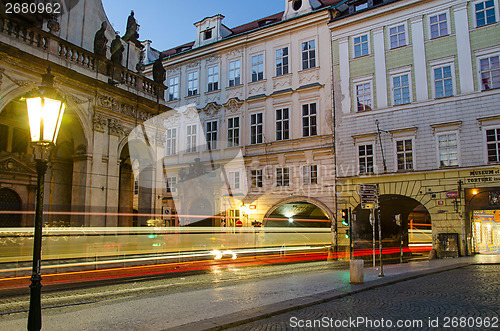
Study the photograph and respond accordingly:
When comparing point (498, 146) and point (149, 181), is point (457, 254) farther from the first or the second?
point (149, 181)

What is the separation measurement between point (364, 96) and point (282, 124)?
664 centimetres

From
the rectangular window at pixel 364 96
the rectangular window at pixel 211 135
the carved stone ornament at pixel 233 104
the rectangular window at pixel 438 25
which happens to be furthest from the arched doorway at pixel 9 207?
the rectangular window at pixel 438 25

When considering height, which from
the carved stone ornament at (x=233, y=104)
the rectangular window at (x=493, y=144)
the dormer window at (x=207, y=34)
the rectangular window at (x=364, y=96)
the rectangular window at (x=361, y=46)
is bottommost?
the rectangular window at (x=493, y=144)

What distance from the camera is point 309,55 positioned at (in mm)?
32562

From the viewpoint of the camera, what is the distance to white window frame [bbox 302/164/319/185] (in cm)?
3103

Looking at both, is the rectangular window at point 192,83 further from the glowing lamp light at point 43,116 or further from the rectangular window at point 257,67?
the glowing lamp light at point 43,116

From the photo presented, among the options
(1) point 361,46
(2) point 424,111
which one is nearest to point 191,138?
(1) point 361,46

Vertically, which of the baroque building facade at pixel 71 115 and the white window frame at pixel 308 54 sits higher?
the white window frame at pixel 308 54

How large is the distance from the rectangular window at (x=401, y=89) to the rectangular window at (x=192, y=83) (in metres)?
17.8

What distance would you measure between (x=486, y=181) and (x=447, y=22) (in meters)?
10.4

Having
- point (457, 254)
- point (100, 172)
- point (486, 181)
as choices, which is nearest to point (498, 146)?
point (486, 181)

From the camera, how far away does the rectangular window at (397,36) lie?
94.2 feet

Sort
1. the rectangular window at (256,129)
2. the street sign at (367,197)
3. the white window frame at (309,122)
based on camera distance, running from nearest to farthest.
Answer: the street sign at (367,197) → the white window frame at (309,122) → the rectangular window at (256,129)

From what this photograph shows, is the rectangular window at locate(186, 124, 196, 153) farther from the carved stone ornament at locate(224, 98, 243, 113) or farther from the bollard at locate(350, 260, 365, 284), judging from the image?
the bollard at locate(350, 260, 365, 284)
